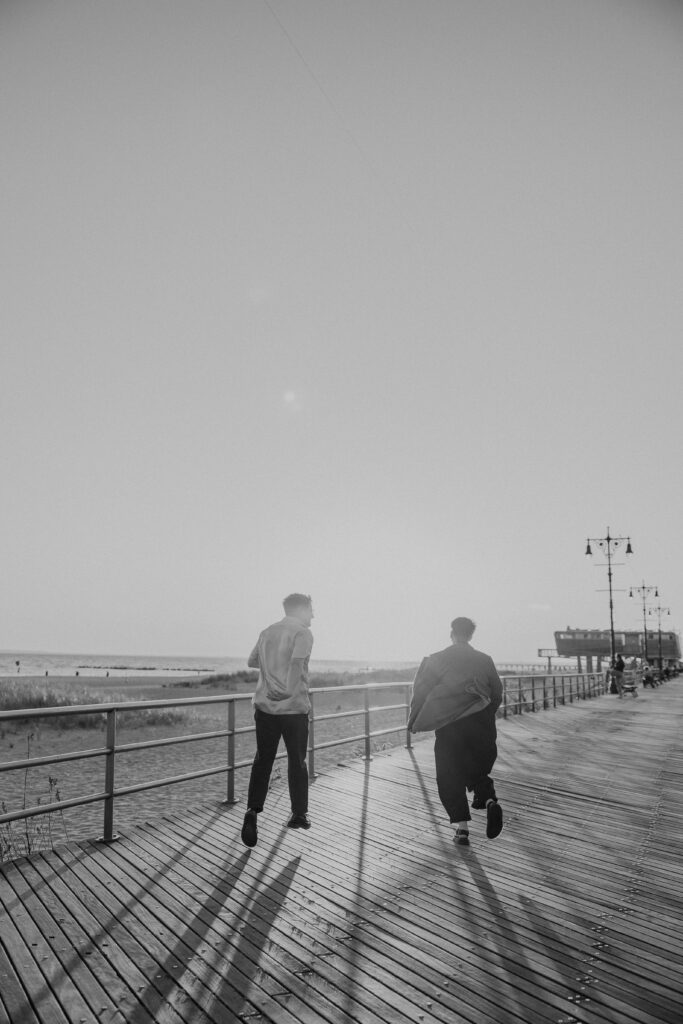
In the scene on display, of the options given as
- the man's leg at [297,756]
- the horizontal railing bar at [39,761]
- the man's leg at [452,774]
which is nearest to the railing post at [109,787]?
the horizontal railing bar at [39,761]

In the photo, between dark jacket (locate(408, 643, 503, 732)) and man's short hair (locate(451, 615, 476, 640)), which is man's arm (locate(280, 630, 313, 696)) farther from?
man's short hair (locate(451, 615, 476, 640))

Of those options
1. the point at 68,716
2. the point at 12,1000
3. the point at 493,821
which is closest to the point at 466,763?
the point at 493,821

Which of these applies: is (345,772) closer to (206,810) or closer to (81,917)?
(206,810)

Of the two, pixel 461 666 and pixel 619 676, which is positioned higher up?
pixel 461 666

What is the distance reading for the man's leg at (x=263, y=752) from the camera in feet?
16.7

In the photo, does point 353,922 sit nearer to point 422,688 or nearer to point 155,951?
point 155,951

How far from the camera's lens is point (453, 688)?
17.2 feet

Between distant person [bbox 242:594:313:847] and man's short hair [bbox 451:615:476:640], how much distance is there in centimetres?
127

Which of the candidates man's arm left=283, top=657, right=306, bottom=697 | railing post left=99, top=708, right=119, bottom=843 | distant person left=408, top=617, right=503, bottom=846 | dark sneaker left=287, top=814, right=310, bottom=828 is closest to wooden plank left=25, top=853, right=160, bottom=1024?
railing post left=99, top=708, right=119, bottom=843

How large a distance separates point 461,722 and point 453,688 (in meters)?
0.32

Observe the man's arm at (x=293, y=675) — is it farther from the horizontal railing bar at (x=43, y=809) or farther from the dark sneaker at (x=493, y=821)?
the dark sneaker at (x=493, y=821)

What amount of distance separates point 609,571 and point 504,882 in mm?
30578

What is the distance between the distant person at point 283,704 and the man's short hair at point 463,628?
50.1 inches

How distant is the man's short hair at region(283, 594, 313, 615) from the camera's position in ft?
17.7
